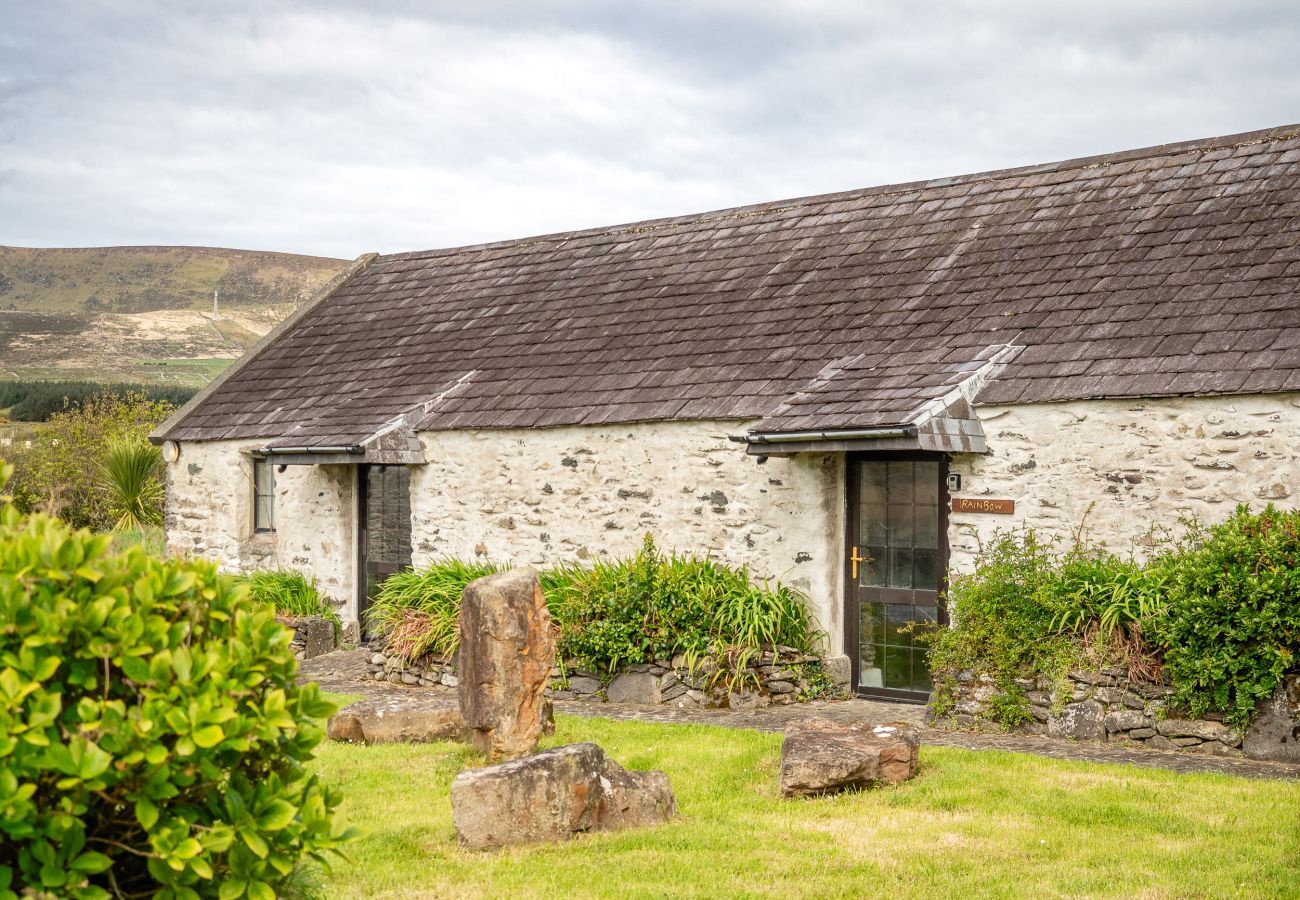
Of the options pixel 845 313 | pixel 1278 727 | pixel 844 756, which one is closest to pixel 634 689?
pixel 844 756

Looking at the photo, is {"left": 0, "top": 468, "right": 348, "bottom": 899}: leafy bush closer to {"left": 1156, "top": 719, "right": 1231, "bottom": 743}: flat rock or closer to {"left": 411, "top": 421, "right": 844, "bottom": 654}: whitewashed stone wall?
{"left": 1156, "top": 719, "right": 1231, "bottom": 743}: flat rock

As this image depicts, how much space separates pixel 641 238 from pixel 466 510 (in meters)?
4.48

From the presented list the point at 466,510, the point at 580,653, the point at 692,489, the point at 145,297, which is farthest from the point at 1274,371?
the point at 145,297

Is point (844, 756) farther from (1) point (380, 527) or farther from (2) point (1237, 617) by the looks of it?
(1) point (380, 527)

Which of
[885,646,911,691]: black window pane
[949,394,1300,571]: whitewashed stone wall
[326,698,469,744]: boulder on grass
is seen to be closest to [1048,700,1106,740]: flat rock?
[949,394,1300,571]: whitewashed stone wall

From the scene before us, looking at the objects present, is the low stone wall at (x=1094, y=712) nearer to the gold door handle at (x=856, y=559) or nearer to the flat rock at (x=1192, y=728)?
the flat rock at (x=1192, y=728)

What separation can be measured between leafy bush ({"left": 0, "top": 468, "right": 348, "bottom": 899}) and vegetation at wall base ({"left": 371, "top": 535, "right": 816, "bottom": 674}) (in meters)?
6.88

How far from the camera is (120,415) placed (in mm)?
24906

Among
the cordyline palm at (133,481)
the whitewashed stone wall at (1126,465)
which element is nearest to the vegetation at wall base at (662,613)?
the whitewashed stone wall at (1126,465)

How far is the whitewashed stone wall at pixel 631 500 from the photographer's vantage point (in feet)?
36.0

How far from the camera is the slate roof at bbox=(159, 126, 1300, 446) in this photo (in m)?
9.94

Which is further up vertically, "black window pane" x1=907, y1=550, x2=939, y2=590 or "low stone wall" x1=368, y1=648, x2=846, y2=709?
"black window pane" x1=907, y1=550, x2=939, y2=590

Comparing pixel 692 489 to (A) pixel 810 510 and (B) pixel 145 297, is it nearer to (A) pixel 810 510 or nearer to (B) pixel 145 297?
(A) pixel 810 510

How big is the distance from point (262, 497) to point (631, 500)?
577 centimetres
